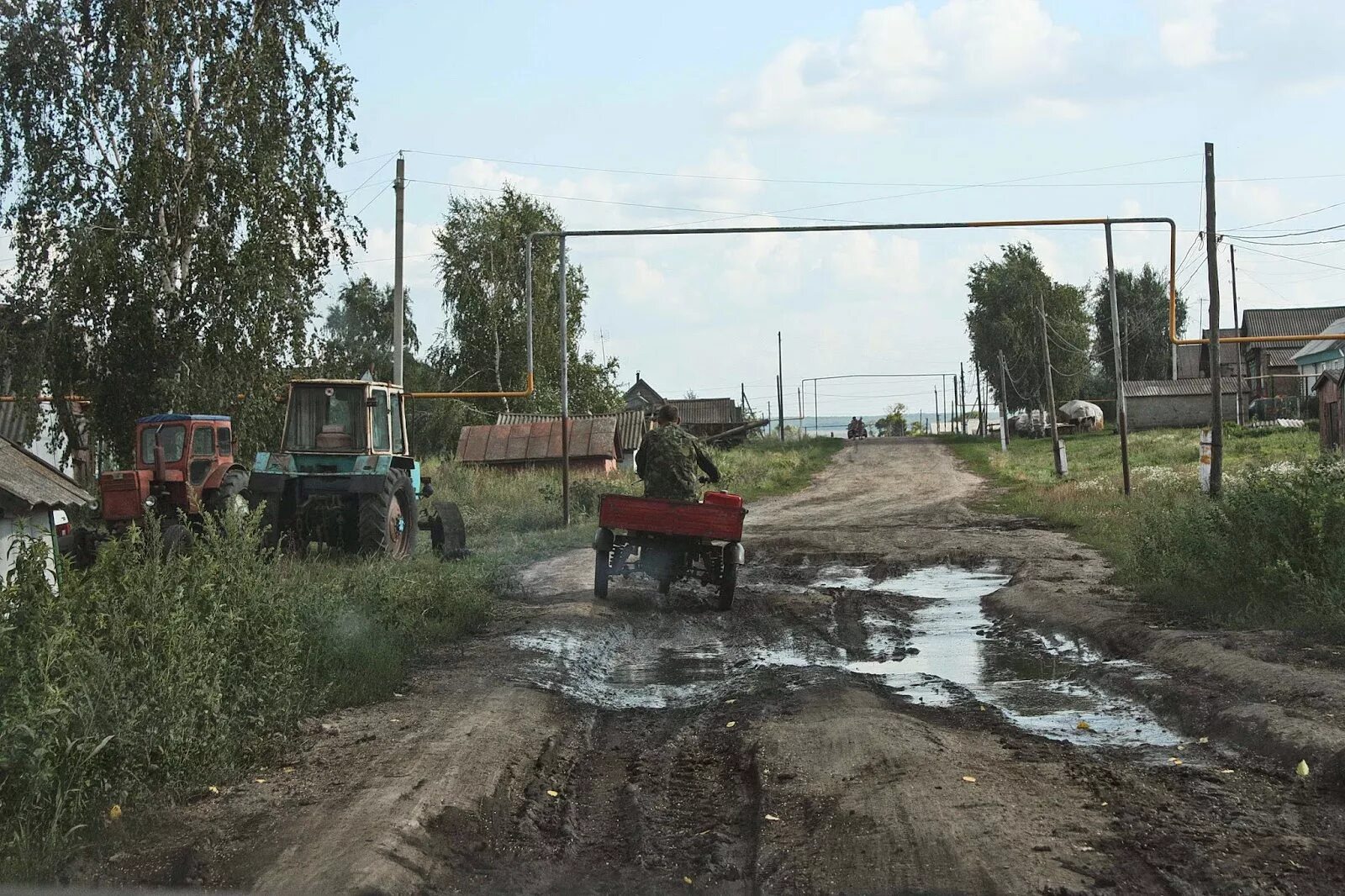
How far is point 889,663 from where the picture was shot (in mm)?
10281

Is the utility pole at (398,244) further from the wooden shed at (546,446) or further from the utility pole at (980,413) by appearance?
Result: the utility pole at (980,413)

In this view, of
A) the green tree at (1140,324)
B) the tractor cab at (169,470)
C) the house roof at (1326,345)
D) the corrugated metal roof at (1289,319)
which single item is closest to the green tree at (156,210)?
the tractor cab at (169,470)

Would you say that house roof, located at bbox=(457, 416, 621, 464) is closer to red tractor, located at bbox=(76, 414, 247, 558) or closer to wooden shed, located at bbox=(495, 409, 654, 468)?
wooden shed, located at bbox=(495, 409, 654, 468)

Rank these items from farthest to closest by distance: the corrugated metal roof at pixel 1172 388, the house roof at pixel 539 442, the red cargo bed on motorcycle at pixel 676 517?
1. the corrugated metal roof at pixel 1172 388
2. the house roof at pixel 539 442
3. the red cargo bed on motorcycle at pixel 676 517

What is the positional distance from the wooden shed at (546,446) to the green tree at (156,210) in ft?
51.0

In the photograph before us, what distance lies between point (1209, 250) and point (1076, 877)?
19126 mm

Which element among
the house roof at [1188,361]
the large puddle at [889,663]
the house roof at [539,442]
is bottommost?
the large puddle at [889,663]

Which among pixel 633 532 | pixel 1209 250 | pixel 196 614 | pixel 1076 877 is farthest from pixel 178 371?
pixel 1076 877

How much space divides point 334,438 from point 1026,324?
72469 mm

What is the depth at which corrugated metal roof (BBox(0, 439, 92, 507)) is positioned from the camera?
12.5 metres

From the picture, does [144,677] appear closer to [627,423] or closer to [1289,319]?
[627,423]

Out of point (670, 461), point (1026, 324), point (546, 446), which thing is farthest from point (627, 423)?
point (1026, 324)

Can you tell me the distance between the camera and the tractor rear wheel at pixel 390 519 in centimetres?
1577

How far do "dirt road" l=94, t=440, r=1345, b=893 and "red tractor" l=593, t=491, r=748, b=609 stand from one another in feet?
4.06
